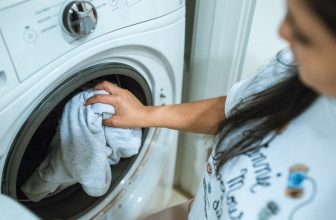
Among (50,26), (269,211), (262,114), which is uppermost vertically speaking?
(50,26)

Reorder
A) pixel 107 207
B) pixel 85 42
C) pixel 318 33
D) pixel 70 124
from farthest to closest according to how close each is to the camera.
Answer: pixel 107 207 → pixel 70 124 → pixel 85 42 → pixel 318 33

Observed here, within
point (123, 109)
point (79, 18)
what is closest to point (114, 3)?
Result: point (79, 18)

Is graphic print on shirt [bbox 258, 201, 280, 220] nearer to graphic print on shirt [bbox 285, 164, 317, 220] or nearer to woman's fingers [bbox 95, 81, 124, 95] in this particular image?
graphic print on shirt [bbox 285, 164, 317, 220]

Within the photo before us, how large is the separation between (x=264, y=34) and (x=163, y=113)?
0.98 feet

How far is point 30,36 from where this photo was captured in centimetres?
51

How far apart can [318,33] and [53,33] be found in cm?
37

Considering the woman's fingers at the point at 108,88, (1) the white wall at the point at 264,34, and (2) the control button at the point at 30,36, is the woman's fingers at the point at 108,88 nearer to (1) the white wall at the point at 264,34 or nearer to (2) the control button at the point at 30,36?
(2) the control button at the point at 30,36

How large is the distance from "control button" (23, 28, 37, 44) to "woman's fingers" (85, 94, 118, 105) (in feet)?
0.67

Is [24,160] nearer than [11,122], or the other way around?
Answer: [11,122]

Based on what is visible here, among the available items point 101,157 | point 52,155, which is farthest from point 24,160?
point 101,157

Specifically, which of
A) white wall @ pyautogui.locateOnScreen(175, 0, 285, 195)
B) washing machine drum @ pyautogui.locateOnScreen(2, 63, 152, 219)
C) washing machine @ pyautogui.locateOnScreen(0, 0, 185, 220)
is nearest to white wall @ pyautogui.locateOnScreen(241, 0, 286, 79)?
white wall @ pyautogui.locateOnScreen(175, 0, 285, 195)

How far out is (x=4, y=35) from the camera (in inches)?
18.9

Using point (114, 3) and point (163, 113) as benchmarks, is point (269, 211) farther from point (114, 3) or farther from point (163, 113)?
point (114, 3)

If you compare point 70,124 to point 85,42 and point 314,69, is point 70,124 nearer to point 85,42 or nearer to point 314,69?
point 85,42
